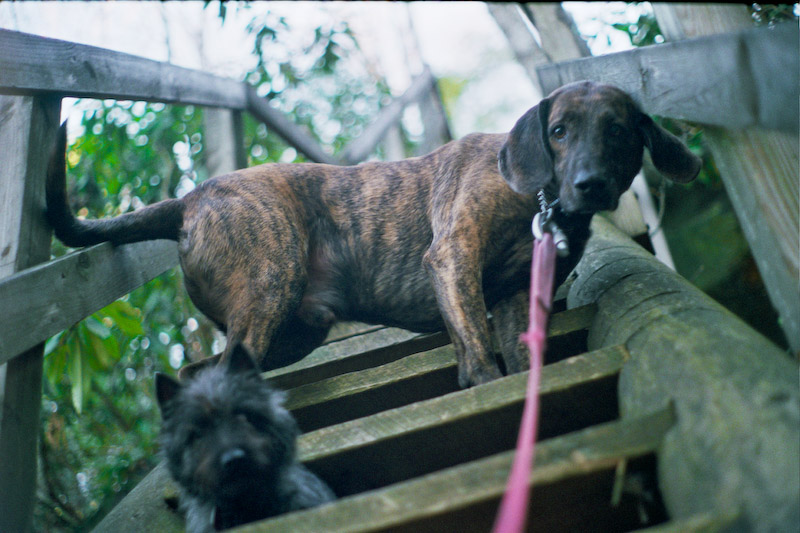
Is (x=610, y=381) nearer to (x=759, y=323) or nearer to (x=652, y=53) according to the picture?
(x=652, y=53)

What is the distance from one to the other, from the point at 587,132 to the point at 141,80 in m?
2.11

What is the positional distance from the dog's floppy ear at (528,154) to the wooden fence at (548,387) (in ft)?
1.15

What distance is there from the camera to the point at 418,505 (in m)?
1.43

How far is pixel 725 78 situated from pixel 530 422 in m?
1.01

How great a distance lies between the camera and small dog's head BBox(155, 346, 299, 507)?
1894 mm

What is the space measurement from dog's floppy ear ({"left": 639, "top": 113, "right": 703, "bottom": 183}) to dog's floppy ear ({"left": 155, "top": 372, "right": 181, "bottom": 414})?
215 centimetres

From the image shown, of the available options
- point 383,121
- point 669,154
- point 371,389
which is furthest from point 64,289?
point 383,121

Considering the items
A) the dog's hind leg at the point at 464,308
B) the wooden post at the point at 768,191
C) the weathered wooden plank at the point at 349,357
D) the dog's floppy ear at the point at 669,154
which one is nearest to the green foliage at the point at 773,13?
the dog's floppy ear at the point at 669,154

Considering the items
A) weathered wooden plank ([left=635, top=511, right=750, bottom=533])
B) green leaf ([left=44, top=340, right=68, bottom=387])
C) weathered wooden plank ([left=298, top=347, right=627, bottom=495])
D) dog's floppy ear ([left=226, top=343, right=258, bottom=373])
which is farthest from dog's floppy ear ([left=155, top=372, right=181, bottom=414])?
green leaf ([left=44, top=340, right=68, bottom=387])

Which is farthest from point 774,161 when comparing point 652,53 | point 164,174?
point 164,174

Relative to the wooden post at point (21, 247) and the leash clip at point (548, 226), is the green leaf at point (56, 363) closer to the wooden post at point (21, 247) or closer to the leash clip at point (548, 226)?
the wooden post at point (21, 247)

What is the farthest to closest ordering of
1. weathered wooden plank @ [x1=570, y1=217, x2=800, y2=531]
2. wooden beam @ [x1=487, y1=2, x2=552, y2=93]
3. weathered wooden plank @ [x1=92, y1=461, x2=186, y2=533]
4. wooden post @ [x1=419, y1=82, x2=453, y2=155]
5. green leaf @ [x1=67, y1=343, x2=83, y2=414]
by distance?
wooden post @ [x1=419, y1=82, x2=453, y2=155]
wooden beam @ [x1=487, y1=2, x2=552, y2=93]
green leaf @ [x1=67, y1=343, x2=83, y2=414]
weathered wooden plank @ [x1=92, y1=461, x2=186, y2=533]
weathered wooden plank @ [x1=570, y1=217, x2=800, y2=531]

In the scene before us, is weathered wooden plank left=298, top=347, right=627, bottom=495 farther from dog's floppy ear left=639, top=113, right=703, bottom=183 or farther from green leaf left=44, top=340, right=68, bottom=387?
green leaf left=44, top=340, right=68, bottom=387

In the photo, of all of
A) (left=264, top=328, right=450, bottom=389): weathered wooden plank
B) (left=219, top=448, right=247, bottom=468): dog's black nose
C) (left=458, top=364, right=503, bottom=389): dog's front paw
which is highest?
(left=219, top=448, right=247, bottom=468): dog's black nose
